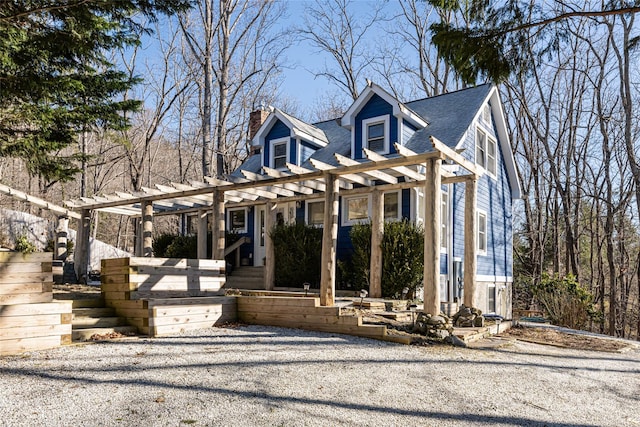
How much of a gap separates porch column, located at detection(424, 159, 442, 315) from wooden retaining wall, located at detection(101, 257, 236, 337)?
134 inches

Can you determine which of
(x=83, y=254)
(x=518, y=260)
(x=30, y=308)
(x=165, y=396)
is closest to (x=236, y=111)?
(x=83, y=254)

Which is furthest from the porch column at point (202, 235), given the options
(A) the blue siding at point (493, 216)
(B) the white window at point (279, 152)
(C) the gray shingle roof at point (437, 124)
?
(A) the blue siding at point (493, 216)

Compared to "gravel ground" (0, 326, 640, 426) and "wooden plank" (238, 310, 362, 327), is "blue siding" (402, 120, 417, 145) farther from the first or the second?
"gravel ground" (0, 326, 640, 426)

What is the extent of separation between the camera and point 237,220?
17516mm

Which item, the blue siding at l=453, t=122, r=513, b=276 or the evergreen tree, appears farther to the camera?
the blue siding at l=453, t=122, r=513, b=276

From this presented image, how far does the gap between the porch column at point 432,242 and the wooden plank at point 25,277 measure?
5463mm

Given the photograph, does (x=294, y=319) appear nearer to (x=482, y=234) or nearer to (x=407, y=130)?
(x=407, y=130)

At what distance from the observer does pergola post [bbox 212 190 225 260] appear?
11172mm

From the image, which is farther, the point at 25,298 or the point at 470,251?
the point at 470,251

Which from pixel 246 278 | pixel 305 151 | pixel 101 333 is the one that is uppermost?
pixel 305 151

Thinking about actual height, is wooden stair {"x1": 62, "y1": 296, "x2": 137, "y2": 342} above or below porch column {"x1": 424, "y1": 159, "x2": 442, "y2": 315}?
below

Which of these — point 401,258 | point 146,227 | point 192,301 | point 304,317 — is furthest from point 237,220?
point 304,317

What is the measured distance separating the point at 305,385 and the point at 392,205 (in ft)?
30.3

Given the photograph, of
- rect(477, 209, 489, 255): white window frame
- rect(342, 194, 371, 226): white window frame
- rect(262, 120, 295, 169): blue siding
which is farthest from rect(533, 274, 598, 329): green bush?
rect(262, 120, 295, 169): blue siding
